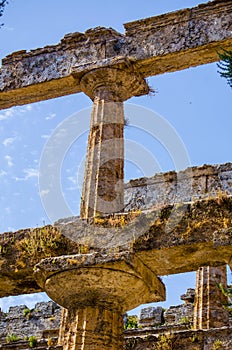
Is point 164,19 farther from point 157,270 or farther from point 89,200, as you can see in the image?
point 157,270

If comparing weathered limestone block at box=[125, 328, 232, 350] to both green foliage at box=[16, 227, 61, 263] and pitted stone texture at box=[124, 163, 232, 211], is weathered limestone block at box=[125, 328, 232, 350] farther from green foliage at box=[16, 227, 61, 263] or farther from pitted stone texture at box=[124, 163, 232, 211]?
green foliage at box=[16, 227, 61, 263]

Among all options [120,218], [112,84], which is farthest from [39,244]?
[112,84]

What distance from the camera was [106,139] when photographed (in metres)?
9.91

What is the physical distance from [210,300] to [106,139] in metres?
6.30

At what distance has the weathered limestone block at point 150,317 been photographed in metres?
16.5

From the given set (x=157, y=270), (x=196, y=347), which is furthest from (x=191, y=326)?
(x=157, y=270)

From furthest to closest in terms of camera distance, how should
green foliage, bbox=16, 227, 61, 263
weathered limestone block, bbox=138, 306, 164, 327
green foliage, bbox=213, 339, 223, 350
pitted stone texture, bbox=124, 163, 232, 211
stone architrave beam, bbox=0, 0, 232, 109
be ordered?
pitted stone texture, bbox=124, 163, 232, 211 < weathered limestone block, bbox=138, 306, 164, 327 < green foliage, bbox=213, 339, 223, 350 < stone architrave beam, bbox=0, 0, 232, 109 < green foliage, bbox=16, 227, 61, 263

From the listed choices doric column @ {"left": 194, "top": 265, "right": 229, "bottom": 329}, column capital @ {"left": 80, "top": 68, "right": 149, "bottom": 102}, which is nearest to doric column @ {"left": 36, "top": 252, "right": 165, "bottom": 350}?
column capital @ {"left": 80, "top": 68, "right": 149, "bottom": 102}

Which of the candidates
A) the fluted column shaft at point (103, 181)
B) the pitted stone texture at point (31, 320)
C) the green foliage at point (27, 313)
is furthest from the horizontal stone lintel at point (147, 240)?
the green foliage at point (27, 313)

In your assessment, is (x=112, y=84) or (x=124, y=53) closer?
(x=112, y=84)

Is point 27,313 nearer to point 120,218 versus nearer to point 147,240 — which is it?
point 120,218

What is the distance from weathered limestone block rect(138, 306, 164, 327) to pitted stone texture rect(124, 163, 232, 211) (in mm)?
2753

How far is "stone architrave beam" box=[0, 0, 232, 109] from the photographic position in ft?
34.7

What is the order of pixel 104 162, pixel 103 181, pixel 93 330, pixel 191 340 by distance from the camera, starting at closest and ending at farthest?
1. pixel 93 330
2. pixel 103 181
3. pixel 104 162
4. pixel 191 340
